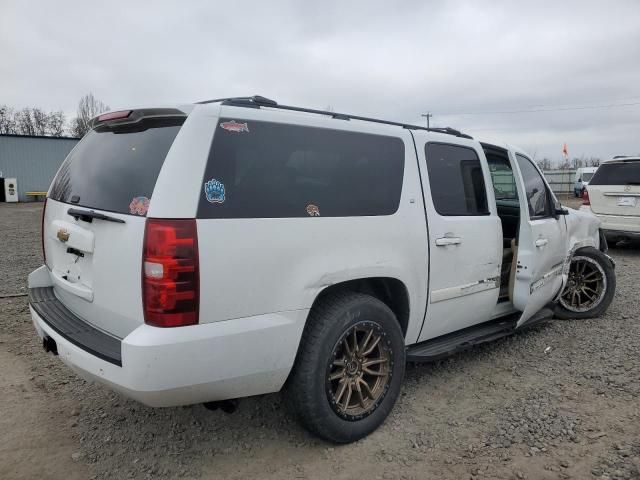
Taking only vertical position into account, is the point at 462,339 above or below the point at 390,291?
below

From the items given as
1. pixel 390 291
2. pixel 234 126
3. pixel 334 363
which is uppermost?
pixel 234 126

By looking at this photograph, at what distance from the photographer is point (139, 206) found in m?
2.38


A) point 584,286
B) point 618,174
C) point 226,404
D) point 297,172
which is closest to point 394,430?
point 226,404

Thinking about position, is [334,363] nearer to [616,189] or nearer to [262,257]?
[262,257]

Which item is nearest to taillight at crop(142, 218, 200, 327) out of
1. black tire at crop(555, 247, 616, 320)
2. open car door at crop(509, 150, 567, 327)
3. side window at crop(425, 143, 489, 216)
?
side window at crop(425, 143, 489, 216)

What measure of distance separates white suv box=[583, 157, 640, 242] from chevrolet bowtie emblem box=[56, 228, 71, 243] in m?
9.42

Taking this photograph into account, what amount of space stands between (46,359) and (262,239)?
284cm

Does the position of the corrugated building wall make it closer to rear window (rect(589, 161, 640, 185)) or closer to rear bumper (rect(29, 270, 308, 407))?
rear window (rect(589, 161, 640, 185))

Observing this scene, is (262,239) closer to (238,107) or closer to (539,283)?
(238,107)

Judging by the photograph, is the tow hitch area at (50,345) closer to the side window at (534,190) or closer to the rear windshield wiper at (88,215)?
the rear windshield wiper at (88,215)

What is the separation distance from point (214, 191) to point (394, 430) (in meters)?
1.92

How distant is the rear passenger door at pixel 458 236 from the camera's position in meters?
3.47

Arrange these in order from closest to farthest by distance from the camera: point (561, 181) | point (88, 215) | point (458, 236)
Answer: point (88, 215) → point (458, 236) → point (561, 181)

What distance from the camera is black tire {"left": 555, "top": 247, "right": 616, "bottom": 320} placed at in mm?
5398
